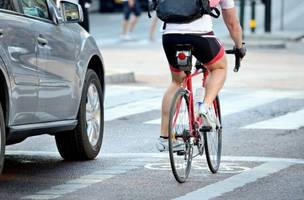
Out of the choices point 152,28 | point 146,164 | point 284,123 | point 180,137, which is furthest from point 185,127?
point 152,28

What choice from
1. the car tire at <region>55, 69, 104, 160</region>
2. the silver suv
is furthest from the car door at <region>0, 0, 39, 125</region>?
the car tire at <region>55, 69, 104, 160</region>

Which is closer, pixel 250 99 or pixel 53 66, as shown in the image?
pixel 53 66

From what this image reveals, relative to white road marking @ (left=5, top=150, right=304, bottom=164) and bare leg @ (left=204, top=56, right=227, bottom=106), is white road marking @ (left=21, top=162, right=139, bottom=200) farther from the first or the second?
bare leg @ (left=204, top=56, right=227, bottom=106)

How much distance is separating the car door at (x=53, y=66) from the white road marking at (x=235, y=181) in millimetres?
1382

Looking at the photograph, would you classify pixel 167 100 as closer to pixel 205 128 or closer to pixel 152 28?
pixel 205 128

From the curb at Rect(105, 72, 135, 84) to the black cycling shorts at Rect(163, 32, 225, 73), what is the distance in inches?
348

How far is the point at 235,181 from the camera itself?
8.42m

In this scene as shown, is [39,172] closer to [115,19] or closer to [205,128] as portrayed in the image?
[205,128]

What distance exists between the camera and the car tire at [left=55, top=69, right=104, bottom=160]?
9.37m

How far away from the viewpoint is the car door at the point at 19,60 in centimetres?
794

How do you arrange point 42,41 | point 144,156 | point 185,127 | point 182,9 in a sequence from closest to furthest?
point 182,9 → point 185,127 → point 42,41 → point 144,156

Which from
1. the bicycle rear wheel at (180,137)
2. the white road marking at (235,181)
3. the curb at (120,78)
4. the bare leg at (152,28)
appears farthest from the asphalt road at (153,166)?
the bare leg at (152,28)

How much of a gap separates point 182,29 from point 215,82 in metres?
0.49

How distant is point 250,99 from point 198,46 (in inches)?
257
